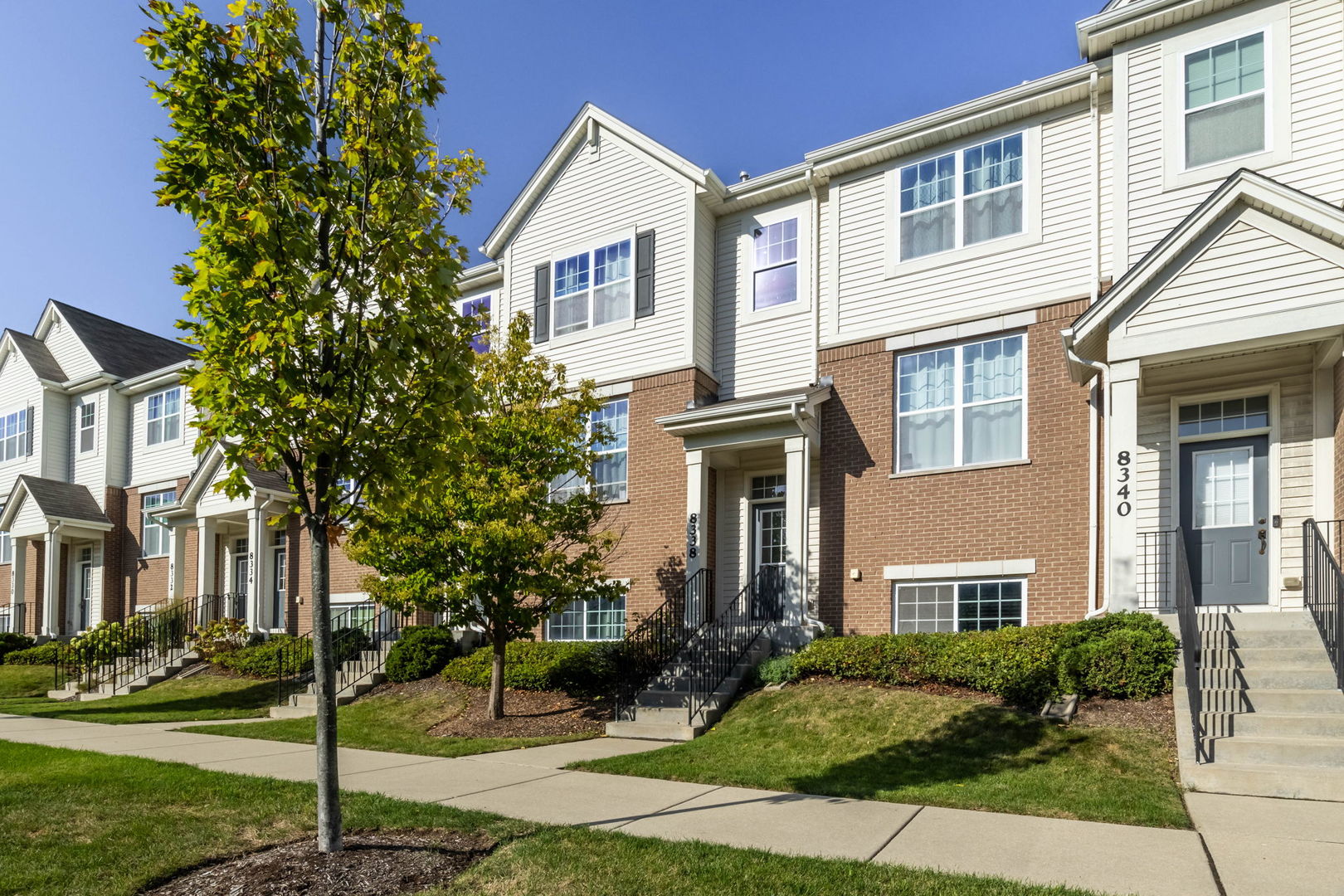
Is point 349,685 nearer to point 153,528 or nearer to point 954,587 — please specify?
point 954,587

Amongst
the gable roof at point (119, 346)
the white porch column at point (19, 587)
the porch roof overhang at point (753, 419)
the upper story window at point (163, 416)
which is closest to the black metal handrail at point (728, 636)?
the porch roof overhang at point (753, 419)

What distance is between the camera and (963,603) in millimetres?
13477

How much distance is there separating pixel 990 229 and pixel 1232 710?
25.5ft

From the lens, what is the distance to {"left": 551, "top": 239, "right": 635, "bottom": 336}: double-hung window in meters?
17.2

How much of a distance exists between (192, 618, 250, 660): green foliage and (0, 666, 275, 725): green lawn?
20.5 inches

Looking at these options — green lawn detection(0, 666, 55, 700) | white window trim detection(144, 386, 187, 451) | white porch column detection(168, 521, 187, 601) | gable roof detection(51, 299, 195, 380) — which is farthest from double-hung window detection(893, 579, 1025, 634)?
gable roof detection(51, 299, 195, 380)

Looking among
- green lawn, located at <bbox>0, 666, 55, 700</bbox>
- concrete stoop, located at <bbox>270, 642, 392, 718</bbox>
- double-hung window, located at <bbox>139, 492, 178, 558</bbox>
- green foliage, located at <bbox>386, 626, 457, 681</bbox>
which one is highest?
double-hung window, located at <bbox>139, 492, 178, 558</bbox>

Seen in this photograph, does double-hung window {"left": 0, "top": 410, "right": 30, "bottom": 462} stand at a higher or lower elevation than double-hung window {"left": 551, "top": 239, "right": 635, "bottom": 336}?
lower

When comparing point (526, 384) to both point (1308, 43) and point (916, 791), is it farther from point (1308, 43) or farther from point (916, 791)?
point (1308, 43)

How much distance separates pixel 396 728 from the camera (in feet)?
43.2

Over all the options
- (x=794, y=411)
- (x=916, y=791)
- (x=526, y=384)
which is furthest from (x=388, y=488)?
(x=794, y=411)

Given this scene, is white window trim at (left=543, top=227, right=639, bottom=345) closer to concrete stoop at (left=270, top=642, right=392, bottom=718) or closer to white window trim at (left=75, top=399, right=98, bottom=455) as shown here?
concrete stoop at (left=270, top=642, right=392, bottom=718)

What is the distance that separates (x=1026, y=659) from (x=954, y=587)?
293 cm

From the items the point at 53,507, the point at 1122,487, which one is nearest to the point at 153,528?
the point at 53,507
